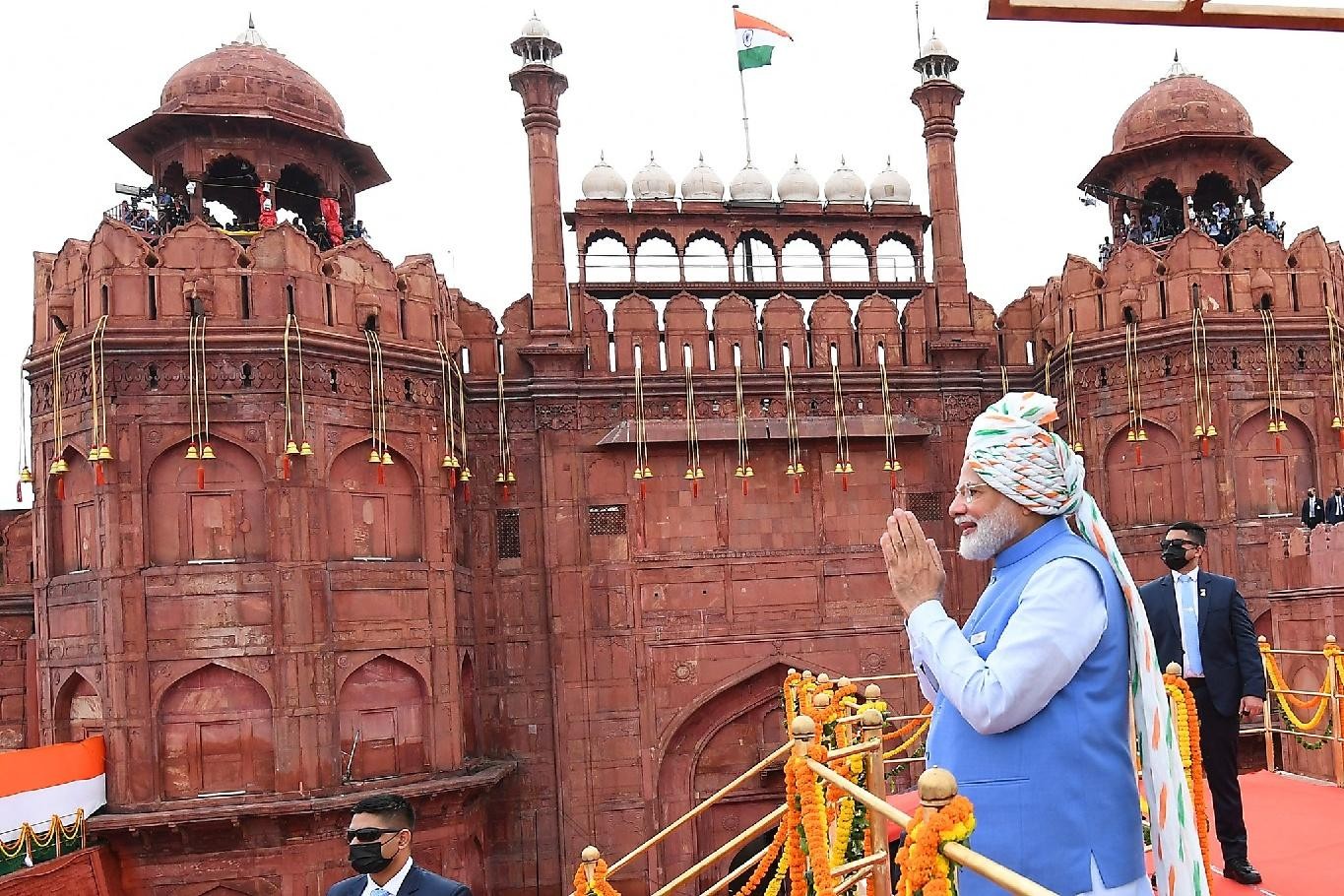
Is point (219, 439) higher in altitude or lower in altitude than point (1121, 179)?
lower

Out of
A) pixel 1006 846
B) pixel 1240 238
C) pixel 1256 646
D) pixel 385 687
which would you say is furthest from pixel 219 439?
pixel 1240 238

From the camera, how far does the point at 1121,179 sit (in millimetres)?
18859

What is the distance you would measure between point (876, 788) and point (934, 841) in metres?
1.73

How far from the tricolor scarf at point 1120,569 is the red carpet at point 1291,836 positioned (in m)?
3.30

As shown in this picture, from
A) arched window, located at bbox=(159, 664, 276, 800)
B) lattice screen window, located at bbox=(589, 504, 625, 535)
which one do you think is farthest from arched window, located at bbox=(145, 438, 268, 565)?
lattice screen window, located at bbox=(589, 504, 625, 535)

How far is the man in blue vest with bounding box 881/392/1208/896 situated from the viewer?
2762 millimetres

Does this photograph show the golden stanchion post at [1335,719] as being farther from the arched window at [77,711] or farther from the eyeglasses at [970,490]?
the arched window at [77,711]

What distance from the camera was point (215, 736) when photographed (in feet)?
44.2

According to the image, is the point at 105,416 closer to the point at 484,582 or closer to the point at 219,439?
the point at 219,439

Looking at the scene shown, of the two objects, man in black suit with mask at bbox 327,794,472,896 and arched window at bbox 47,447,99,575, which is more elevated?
arched window at bbox 47,447,99,575

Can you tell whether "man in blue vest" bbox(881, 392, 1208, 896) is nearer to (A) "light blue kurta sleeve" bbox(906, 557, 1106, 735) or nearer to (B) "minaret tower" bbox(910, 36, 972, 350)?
(A) "light blue kurta sleeve" bbox(906, 557, 1106, 735)

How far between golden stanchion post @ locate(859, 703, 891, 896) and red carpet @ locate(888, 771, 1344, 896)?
2.57 meters

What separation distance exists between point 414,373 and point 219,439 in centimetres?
261

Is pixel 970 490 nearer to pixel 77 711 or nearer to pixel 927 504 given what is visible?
pixel 77 711
